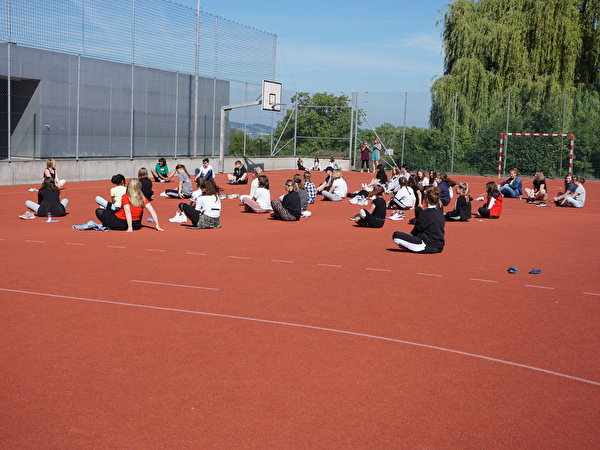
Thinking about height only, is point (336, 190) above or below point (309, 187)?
below

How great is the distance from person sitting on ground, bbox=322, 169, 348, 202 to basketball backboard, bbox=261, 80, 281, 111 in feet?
50.2

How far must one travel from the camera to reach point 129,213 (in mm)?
13727

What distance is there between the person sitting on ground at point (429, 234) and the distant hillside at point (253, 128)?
85.7 feet

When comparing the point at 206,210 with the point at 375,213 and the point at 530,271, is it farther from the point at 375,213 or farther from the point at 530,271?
the point at 530,271

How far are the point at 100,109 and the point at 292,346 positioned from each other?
2911 centimetres

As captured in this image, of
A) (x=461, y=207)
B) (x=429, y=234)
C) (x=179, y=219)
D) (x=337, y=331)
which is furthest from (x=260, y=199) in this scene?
(x=337, y=331)

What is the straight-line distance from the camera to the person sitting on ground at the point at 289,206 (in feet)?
53.5

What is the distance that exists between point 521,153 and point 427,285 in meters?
29.4

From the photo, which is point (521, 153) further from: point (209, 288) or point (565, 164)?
point (209, 288)

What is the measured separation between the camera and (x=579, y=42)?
36.9m

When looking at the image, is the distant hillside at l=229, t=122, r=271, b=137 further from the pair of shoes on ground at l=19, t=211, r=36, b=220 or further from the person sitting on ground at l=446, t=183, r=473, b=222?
the pair of shoes on ground at l=19, t=211, r=36, b=220

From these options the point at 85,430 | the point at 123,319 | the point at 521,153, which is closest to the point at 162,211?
the point at 123,319

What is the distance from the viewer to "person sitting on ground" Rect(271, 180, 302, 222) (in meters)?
16.3

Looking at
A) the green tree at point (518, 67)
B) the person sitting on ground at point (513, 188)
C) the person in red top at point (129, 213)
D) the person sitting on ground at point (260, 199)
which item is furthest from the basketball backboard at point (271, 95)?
the person in red top at point (129, 213)
